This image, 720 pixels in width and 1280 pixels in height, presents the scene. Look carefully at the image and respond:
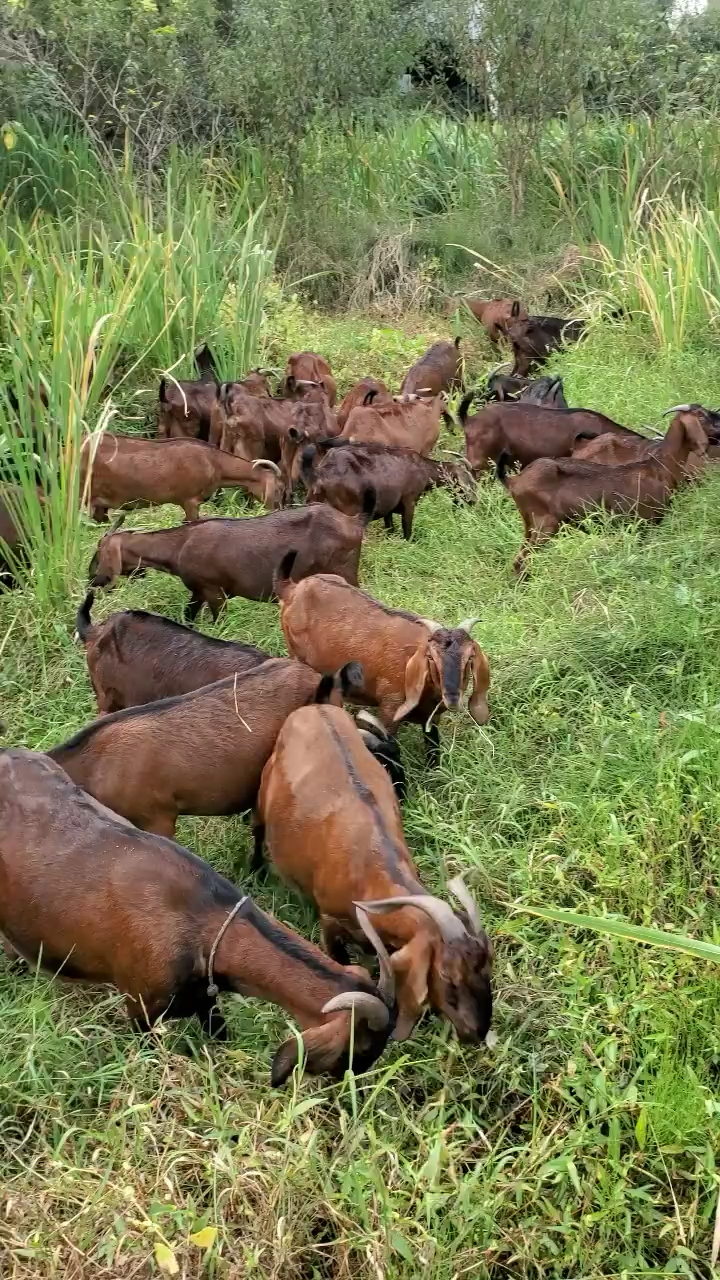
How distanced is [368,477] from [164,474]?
3.81ft

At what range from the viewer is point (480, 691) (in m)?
4.31

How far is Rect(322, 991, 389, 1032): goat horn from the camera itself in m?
2.78

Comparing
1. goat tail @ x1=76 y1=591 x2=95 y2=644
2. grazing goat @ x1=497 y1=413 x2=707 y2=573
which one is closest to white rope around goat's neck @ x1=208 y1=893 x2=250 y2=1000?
goat tail @ x1=76 y1=591 x2=95 y2=644

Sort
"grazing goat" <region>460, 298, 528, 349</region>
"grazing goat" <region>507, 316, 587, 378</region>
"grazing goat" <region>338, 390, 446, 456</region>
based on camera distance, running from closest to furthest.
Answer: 1. "grazing goat" <region>338, 390, 446, 456</region>
2. "grazing goat" <region>507, 316, 587, 378</region>
3. "grazing goat" <region>460, 298, 528, 349</region>

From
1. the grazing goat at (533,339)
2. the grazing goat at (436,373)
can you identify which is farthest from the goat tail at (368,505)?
the grazing goat at (533,339)

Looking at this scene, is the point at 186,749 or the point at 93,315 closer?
the point at 186,749

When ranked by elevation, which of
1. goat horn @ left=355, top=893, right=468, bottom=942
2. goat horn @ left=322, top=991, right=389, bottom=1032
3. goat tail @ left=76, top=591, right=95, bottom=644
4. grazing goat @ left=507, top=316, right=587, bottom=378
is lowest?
grazing goat @ left=507, top=316, right=587, bottom=378

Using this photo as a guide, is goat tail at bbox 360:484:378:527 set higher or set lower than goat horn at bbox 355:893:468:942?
lower

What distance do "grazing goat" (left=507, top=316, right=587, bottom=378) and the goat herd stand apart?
258 cm

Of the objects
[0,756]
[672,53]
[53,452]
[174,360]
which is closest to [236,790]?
[0,756]

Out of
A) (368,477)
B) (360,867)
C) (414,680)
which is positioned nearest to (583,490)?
(368,477)

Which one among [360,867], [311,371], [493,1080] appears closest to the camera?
[493,1080]

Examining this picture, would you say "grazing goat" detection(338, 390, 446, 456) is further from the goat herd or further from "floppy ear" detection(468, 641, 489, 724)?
"floppy ear" detection(468, 641, 489, 724)

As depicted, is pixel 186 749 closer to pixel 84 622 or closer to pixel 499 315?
pixel 84 622
